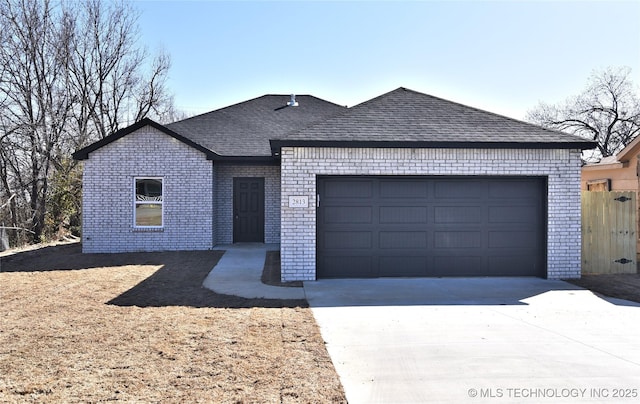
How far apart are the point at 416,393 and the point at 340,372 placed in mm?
780

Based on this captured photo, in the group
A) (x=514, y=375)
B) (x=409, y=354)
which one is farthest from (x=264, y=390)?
(x=514, y=375)

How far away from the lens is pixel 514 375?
14.5 ft

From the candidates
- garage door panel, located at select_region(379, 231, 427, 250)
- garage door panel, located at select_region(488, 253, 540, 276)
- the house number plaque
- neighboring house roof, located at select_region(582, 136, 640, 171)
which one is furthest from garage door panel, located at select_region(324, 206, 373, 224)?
neighboring house roof, located at select_region(582, 136, 640, 171)

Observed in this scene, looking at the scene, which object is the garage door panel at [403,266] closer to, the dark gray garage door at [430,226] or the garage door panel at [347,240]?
the dark gray garage door at [430,226]

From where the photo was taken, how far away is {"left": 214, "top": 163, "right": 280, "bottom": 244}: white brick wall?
1562cm

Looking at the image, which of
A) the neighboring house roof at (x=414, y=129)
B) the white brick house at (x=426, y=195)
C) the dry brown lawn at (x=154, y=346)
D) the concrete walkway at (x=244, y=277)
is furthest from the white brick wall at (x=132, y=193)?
the white brick house at (x=426, y=195)

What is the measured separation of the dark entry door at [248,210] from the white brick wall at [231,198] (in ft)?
0.45

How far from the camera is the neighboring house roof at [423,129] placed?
913 cm

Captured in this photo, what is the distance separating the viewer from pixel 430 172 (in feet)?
31.0

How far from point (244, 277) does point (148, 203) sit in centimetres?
580

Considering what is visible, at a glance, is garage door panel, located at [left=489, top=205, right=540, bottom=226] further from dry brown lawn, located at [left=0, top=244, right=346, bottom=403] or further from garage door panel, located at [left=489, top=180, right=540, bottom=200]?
dry brown lawn, located at [left=0, top=244, right=346, bottom=403]

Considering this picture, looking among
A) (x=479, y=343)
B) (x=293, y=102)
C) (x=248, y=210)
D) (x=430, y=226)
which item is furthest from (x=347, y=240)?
(x=293, y=102)

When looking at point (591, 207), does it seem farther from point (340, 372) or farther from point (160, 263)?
point (160, 263)

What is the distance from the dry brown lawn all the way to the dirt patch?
5633 millimetres
